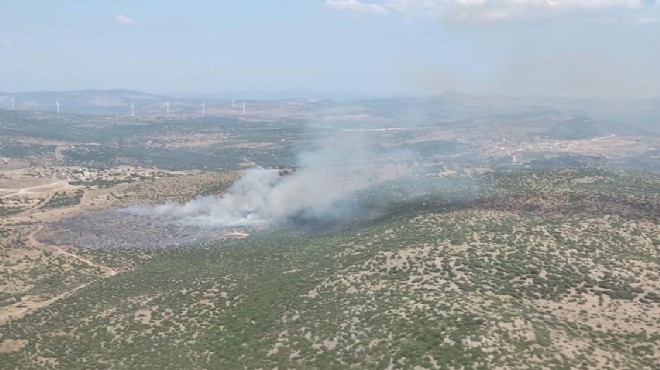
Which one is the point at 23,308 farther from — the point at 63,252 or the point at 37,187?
the point at 37,187

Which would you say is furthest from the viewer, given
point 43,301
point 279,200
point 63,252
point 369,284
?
point 279,200

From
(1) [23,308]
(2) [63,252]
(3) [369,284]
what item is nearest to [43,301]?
(1) [23,308]

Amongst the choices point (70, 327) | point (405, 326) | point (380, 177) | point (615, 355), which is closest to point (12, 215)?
point (70, 327)

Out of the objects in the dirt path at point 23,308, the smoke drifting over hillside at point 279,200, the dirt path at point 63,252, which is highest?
the smoke drifting over hillside at point 279,200

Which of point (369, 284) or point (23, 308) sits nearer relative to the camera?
point (369, 284)

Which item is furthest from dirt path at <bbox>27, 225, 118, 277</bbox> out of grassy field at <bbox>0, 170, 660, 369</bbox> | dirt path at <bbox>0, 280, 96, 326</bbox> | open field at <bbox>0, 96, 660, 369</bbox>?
dirt path at <bbox>0, 280, 96, 326</bbox>

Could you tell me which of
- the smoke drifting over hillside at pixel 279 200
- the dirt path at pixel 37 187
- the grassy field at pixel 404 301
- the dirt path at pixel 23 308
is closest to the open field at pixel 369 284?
the grassy field at pixel 404 301

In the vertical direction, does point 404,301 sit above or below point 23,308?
above

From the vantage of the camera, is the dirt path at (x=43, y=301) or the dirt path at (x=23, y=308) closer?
the dirt path at (x=23, y=308)

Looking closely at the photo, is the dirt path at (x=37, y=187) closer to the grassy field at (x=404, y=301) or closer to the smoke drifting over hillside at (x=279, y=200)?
the smoke drifting over hillside at (x=279, y=200)
